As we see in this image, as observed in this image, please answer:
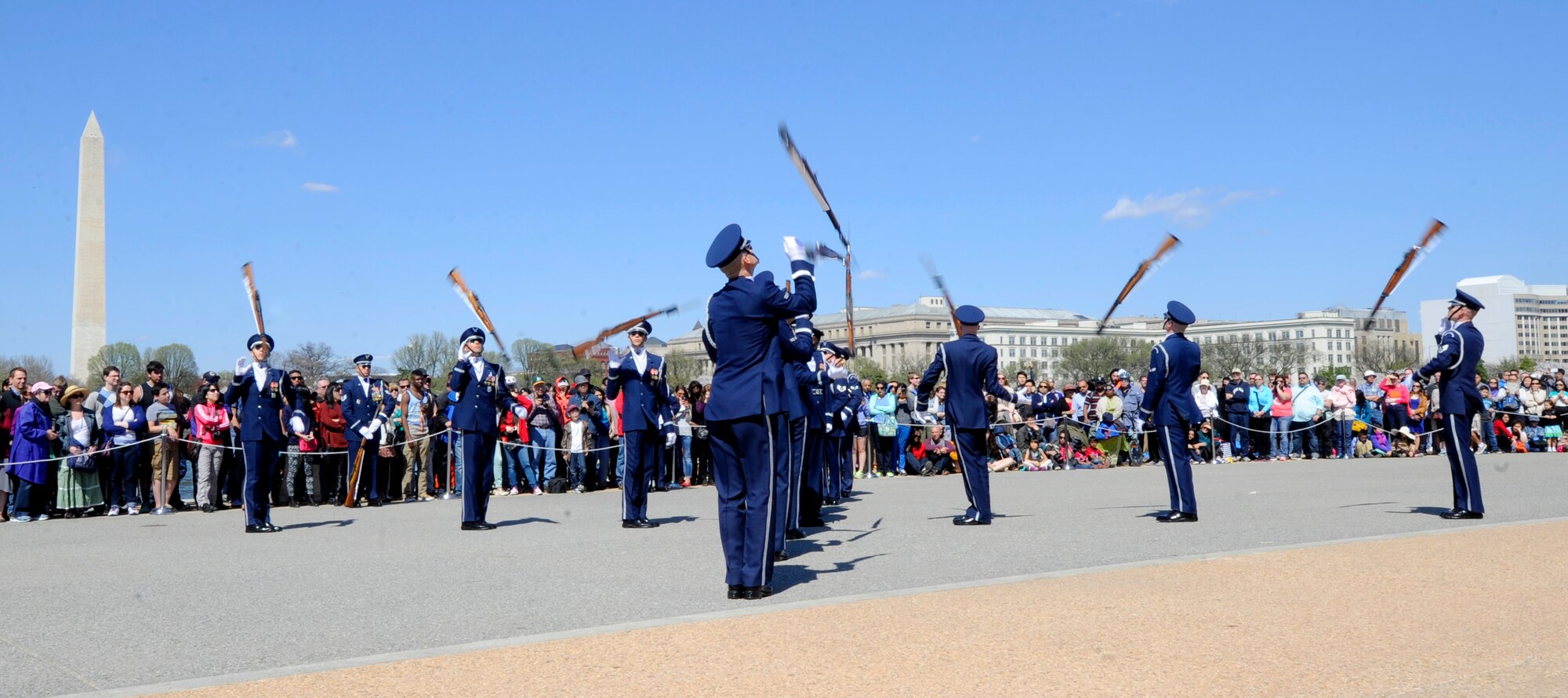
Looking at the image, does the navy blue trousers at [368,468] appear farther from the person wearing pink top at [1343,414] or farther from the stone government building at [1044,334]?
the stone government building at [1044,334]

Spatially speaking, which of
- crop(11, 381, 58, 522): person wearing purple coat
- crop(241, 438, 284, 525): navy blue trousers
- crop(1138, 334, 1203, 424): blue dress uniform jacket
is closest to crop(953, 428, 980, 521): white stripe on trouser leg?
crop(1138, 334, 1203, 424): blue dress uniform jacket

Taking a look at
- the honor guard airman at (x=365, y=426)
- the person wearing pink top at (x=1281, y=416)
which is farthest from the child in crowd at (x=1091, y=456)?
the honor guard airman at (x=365, y=426)

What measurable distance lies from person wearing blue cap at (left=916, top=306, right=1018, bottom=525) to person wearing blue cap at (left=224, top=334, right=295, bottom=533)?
632 cm

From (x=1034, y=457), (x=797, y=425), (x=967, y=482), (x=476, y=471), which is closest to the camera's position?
(x=797, y=425)

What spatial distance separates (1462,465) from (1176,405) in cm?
236

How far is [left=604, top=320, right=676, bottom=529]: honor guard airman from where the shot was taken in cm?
1223

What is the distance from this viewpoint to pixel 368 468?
17.5 meters

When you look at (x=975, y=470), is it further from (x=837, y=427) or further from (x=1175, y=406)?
(x=837, y=427)

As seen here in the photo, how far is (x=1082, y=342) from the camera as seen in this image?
372ft

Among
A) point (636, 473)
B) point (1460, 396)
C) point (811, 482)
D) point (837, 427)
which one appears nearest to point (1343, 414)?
point (837, 427)

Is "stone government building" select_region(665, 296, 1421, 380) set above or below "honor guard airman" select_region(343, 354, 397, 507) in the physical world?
above

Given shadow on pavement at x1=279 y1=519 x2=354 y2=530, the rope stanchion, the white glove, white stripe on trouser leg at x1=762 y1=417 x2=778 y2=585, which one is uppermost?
the white glove

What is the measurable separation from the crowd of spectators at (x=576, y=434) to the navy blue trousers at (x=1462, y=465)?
13cm

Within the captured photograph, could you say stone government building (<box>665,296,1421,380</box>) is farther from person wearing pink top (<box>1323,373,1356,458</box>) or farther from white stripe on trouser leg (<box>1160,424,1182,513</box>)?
white stripe on trouser leg (<box>1160,424,1182,513</box>)
